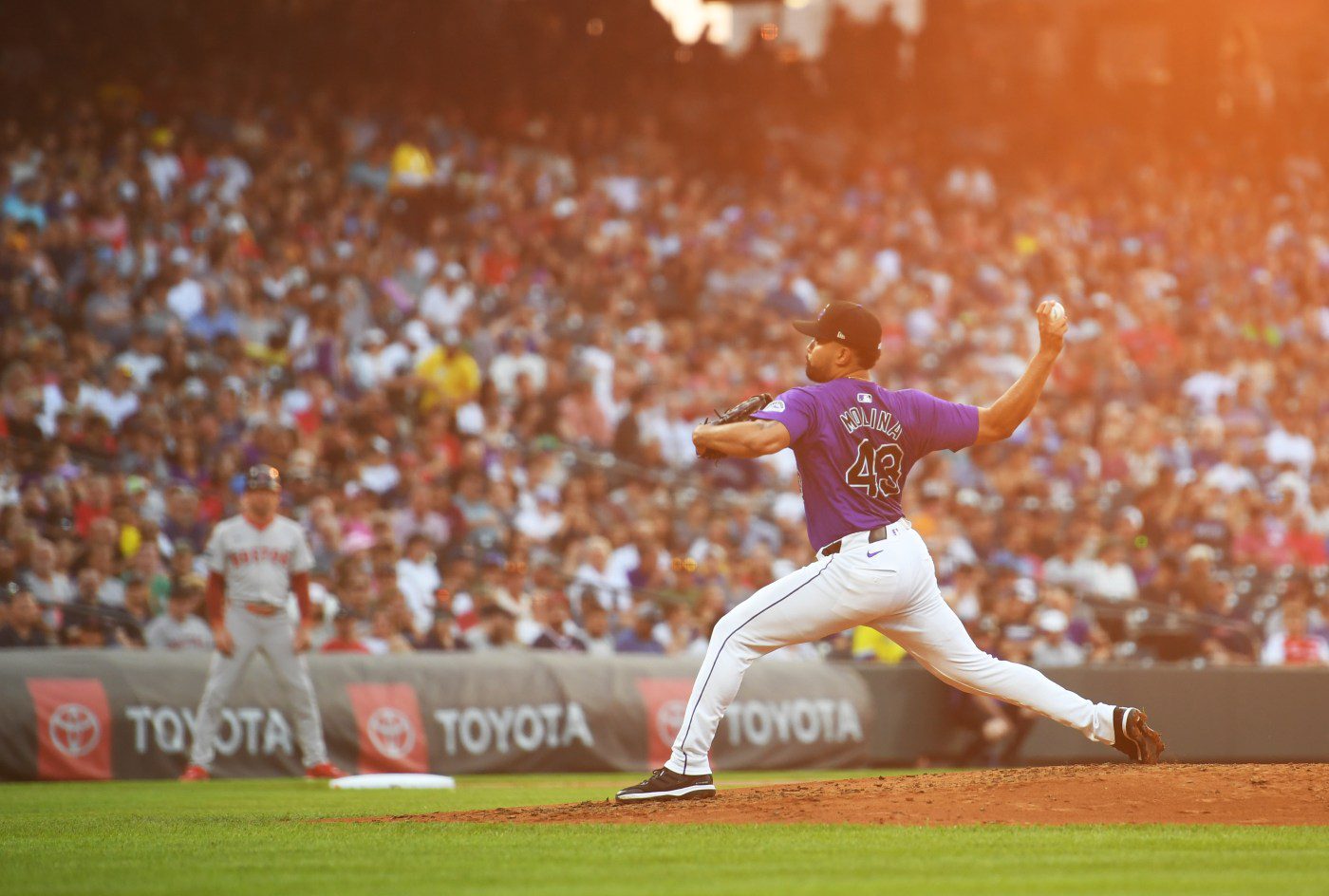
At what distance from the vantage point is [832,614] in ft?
26.1

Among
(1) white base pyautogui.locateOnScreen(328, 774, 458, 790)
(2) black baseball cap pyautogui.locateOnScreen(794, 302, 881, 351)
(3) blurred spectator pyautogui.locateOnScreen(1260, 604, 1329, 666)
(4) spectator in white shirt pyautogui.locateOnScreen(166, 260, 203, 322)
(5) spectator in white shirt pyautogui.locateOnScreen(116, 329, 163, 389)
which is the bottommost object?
(1) white base pyautogui.locateOnScreen(328, 774, 458, 790)

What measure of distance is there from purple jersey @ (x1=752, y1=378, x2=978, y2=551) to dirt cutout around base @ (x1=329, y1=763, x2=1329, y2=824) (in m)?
1.22

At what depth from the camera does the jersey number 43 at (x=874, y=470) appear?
8078 mm

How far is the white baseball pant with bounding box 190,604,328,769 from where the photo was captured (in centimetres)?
1270

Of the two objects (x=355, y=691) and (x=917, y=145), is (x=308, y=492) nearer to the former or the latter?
(x=355, y=691)

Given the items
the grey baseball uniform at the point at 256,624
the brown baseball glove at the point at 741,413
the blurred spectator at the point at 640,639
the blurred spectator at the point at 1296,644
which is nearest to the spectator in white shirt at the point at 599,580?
the blurred spectator at the point at 640,639

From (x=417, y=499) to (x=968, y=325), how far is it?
9.85m

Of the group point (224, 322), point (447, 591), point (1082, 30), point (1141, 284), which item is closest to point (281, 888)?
point (447, 591)

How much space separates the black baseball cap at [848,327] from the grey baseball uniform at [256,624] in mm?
5908

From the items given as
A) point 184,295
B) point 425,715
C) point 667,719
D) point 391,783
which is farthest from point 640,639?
point 184,295

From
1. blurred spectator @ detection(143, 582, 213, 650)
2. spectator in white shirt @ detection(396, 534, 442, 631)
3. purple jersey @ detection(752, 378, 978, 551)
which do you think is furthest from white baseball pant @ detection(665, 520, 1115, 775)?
spectator in white shirt @ detection(396, 534, 442, 631)

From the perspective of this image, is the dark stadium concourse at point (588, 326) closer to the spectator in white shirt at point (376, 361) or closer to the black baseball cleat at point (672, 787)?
the spectator in white shirt at point (376, 361)

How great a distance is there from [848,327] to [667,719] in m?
7.71

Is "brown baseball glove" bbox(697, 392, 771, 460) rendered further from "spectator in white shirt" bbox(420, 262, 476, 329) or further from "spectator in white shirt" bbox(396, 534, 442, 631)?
"spectator in white shirt" bbox(420, 262, 476, 329)
